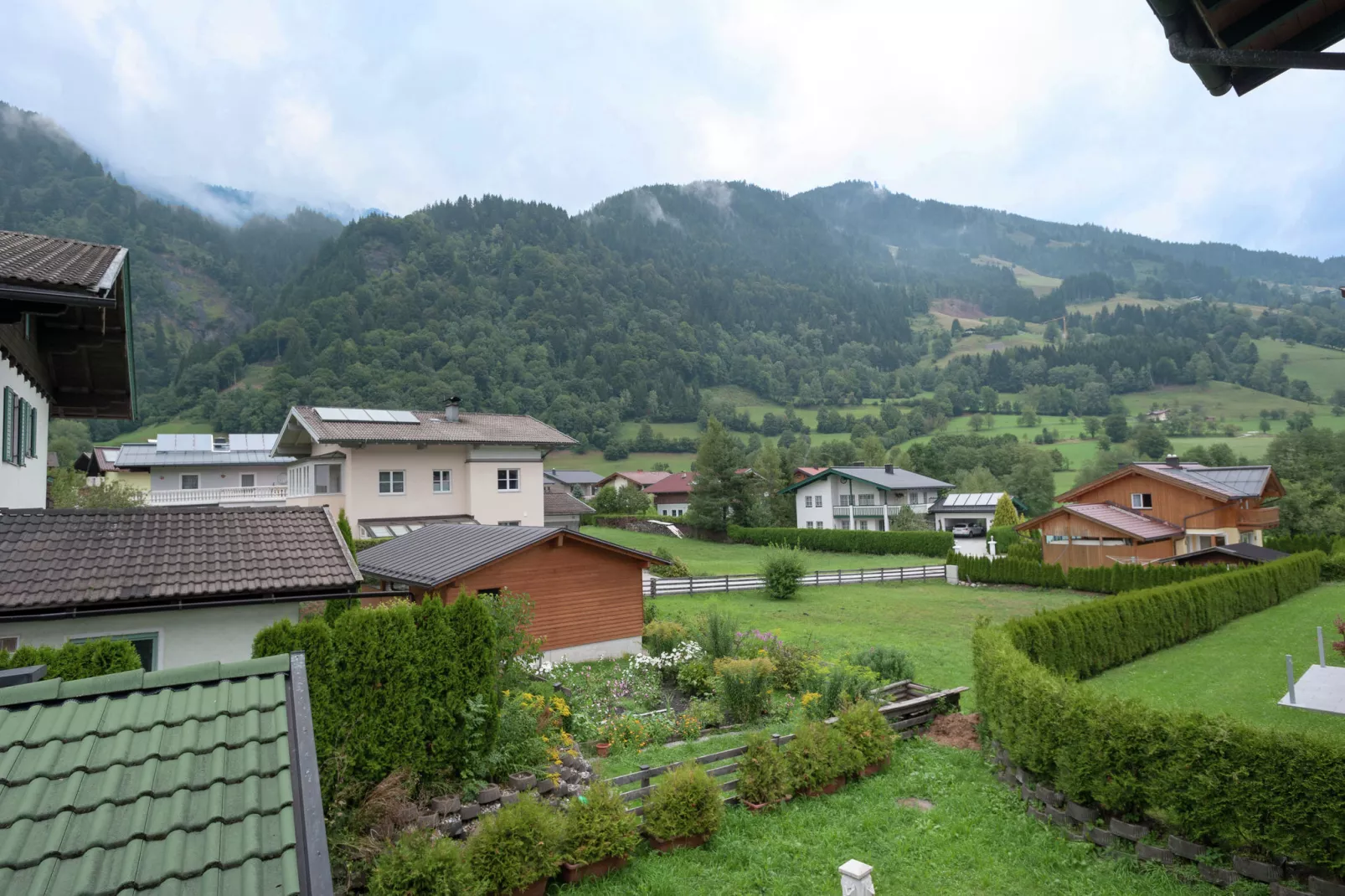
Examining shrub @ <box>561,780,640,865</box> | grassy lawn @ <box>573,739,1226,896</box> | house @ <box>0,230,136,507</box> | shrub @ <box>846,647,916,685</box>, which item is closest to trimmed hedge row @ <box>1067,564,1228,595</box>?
shrub @ <box>846,647,916,685</box>

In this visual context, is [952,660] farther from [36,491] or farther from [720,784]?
[36,491]

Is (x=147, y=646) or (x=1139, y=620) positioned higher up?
(x=147, y=646)

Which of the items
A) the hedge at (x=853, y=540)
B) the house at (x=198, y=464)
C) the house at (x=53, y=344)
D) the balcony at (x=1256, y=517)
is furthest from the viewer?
the hedge at (x=853, y=540)

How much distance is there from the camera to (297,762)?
296 cm

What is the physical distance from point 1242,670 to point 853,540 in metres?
36.3

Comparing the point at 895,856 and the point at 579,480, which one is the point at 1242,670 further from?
the point at 579,480

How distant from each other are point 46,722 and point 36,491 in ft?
42.5

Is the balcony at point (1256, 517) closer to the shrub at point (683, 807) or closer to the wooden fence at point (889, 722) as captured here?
the wooden fence at point (889, 722)

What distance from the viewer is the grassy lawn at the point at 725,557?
43094mm

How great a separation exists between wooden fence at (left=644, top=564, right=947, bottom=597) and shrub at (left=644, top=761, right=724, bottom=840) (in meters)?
23.6

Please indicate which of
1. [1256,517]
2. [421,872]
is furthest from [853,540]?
[421,872]

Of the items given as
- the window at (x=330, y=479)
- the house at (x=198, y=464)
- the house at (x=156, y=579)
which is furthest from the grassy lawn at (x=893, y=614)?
the house at (x=198, y=464)

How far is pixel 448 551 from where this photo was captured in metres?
19.1

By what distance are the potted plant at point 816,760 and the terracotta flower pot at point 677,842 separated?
69.1 inches
